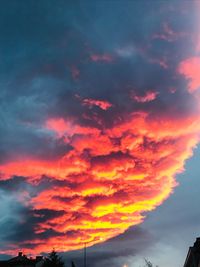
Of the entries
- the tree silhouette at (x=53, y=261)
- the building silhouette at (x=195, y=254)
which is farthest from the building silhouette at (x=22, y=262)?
the building silhouette at (x=195, y=254)

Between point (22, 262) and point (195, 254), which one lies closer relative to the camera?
point (195, 254)

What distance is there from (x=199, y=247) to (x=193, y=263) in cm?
300

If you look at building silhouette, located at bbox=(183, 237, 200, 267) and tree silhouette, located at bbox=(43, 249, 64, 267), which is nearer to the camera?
building silhouette, located at bbox=(183, 237, 200, 267)

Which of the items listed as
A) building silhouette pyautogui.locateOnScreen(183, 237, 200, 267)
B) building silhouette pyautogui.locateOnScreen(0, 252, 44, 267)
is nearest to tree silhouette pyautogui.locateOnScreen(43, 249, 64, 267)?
building silhouette pyautogui.locateOnScreen(0, 252, 44, 267)

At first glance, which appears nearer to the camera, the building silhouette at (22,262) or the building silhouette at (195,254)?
the building silhouette at (195,254)

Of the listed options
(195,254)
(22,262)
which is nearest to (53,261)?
(22,262)

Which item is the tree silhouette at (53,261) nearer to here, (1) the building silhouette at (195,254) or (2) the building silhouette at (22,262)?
(2) the building silhouette at (22,262)

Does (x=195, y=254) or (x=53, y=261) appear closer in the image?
(x=195, y=254)

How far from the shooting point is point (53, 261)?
75.3m

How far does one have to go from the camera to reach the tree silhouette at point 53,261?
245 ft

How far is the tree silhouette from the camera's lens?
Answer: 74.6m

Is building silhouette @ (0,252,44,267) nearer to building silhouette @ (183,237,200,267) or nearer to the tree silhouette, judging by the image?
the tree silhouette

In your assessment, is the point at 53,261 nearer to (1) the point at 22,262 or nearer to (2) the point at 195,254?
(1) the point at 22,262

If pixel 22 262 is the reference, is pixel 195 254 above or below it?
below
